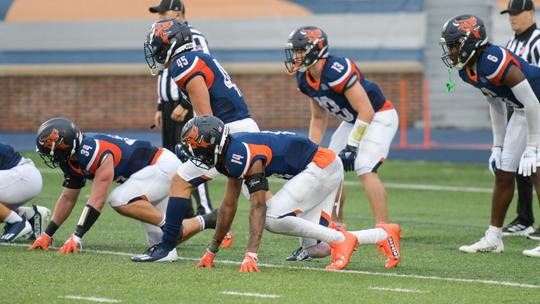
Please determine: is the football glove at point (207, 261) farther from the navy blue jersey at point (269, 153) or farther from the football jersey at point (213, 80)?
the football jersey at point (213, 80)

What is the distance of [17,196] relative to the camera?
28.2 ft

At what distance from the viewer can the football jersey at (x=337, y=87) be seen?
26.9 feet

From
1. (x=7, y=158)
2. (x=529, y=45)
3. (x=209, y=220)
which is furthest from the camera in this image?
(x=529, y=45)

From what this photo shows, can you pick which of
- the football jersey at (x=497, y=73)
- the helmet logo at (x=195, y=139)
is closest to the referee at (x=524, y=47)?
the football jersey at (x=497, y=73)

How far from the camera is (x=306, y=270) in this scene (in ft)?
23.7

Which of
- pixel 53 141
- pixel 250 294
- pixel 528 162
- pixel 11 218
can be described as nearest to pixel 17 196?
pixel 11 218

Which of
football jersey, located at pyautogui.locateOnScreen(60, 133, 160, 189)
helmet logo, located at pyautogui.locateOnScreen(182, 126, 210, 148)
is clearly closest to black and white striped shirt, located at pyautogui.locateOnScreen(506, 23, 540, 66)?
football jersey, located at pyautogui.locateOnScreen(60, 133, 160, 189)

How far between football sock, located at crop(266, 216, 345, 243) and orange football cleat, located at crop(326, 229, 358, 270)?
0.14 ft

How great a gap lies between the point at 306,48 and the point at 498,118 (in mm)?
1608

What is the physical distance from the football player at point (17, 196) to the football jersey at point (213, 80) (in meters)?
1.64

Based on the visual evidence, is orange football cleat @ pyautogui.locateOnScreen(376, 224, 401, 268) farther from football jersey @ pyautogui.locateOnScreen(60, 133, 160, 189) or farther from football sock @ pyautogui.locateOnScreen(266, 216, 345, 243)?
football jersey @ pyautogui.locateOnScreen(60, 133, 160, 189)

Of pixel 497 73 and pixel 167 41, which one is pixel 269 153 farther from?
pixel 497 73

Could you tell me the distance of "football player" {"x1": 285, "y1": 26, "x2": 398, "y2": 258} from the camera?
815 centimetres

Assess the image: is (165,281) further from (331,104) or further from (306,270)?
(331,104)
